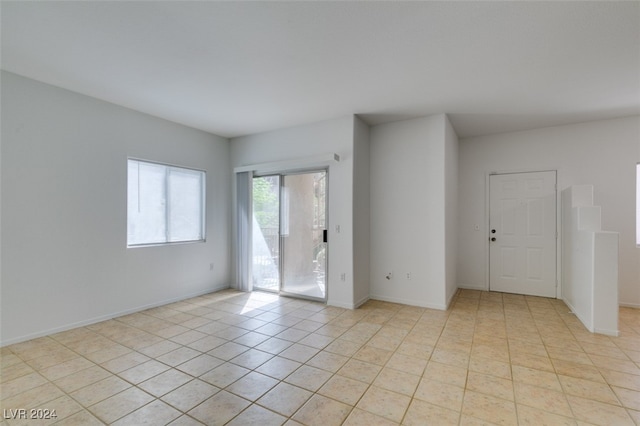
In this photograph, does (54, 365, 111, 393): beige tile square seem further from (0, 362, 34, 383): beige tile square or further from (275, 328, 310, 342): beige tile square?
(275, 328, 310, 342): beige tile square

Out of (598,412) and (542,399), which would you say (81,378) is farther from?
(598,412)

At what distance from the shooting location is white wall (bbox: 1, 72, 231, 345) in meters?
2.97

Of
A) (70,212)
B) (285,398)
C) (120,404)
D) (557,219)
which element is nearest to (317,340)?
(285,398)

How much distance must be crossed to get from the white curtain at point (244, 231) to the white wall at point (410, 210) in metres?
2.17

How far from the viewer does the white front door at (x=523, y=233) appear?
4.71 metres

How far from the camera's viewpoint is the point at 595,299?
3225mm

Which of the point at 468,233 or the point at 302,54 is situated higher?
the point at 302,54

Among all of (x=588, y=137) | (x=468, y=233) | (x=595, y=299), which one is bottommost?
(x=595, y=299)

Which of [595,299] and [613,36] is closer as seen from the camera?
[613,36]

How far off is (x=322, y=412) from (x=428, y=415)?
71cm

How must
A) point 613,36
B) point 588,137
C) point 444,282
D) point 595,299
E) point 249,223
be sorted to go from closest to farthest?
point 613,36
point 595,299
point 444,282
point 588,137
point 249,223

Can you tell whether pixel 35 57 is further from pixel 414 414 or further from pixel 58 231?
pixel 414 414

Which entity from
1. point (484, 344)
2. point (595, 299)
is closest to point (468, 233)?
point (595, 299)

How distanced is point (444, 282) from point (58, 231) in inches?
190
